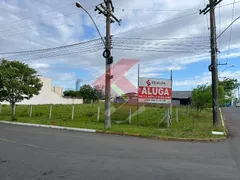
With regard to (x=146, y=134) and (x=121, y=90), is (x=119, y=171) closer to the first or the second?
(x=146, y=134)

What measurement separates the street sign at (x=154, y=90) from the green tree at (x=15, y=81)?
386 inches

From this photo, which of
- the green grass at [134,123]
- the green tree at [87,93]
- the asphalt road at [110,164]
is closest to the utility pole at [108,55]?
the green grass at [134,123]

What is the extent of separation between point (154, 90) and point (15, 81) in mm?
11190

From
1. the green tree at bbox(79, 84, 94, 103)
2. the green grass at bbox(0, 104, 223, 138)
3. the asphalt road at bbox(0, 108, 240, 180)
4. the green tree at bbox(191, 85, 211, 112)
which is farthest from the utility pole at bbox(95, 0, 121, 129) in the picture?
the green tree at bbox(79, 84, 94, 103)

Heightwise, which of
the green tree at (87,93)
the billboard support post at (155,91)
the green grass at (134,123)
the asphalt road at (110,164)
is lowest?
the asphalt road at (110,164)

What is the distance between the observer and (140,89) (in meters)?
15.5

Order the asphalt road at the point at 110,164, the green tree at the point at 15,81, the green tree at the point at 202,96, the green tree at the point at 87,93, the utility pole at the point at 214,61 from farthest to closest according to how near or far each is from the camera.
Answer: the green tree at the point at 87,93 < the green tree at the point at 202,96 < the green tree at the point at 15,81 < the utility pole at the point at 214,61 < the asphalt road at the point at 110,164

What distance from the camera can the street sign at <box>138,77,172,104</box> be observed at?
15562 mm

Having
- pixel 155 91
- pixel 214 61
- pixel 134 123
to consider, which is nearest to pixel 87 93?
pixel 134 123

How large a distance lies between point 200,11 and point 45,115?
16769 millimetres

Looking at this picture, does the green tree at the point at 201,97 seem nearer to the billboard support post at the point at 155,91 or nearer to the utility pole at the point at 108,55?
the billboard support post at the point at 155,91

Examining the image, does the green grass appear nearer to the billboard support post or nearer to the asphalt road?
the billboard support post

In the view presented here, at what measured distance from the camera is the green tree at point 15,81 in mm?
18016

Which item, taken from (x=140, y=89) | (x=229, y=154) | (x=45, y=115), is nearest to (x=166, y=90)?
(x=140, y=89)
